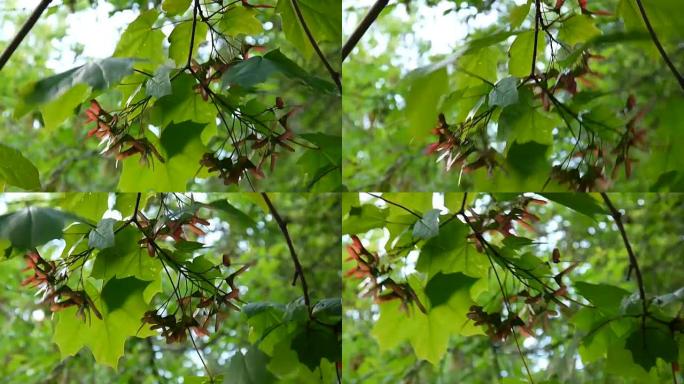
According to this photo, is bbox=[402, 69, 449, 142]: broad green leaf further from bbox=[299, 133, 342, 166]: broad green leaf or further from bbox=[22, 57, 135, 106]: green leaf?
bbox=[22, 57, 135, 106]: green leaf

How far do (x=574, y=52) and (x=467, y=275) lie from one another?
1.10ft

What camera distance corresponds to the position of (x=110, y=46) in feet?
3.61

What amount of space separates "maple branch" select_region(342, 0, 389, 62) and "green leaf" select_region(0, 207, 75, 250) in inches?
21.1

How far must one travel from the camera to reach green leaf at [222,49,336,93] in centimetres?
90

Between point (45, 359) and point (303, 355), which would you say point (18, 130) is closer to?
point (45, 359)

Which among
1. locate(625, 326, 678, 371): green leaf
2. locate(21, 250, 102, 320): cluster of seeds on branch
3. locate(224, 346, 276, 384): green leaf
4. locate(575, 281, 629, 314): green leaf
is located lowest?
locate(224, 346, 276, 384): green leaf

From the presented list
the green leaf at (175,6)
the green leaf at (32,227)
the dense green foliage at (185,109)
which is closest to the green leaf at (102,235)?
the dense green foliage at (185,109)

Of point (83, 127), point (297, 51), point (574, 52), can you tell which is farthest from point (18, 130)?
point (574, 52)

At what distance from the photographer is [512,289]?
3.63ft

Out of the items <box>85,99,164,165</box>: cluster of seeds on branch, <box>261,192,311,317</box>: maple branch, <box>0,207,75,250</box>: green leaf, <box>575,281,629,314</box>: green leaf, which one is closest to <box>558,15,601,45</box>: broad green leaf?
<box>575,281,629,314</box>: green leaf

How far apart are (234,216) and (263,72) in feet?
0.69

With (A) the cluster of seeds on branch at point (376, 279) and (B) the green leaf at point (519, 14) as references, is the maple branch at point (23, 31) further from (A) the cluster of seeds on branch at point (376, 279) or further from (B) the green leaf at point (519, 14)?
(B) the green leaf at point (519, 14)

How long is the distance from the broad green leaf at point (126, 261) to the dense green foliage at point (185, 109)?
0.28ft

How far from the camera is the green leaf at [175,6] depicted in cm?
108
